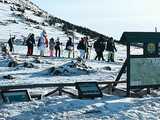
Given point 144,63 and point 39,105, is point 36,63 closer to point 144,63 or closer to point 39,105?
point 144,63

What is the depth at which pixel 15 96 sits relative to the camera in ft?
52.0

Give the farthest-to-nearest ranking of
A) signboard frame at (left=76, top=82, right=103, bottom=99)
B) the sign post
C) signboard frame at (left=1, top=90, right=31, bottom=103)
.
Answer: the sign post < signboard frame at (left=76, top=82, right=103, bottom=99) < signboard frame at (left=1, top=90, right=31, bottom=103)

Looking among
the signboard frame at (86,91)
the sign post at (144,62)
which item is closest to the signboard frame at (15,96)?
the signboard frame at (86,91)

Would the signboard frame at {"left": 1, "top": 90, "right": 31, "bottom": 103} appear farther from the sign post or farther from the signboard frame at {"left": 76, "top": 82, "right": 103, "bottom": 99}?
the sign post

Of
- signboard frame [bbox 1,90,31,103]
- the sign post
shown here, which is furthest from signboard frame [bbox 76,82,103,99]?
signboard frame [bbox 1,90,31,103]

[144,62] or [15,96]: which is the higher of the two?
[144,62]

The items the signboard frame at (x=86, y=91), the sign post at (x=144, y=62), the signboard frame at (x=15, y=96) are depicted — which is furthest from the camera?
the sign post at (x=144, y=62)

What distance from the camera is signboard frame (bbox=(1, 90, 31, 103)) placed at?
1565 centimetres

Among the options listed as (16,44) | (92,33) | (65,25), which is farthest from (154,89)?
(65,25)

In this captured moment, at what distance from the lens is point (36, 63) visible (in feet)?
98.3

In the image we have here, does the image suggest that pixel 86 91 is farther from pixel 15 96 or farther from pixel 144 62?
pixel 144 62

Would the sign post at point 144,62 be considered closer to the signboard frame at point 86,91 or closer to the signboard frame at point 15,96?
the signboard frame at point 86,91

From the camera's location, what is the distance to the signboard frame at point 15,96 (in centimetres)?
1565

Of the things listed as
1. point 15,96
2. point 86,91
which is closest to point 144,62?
point 86,91
